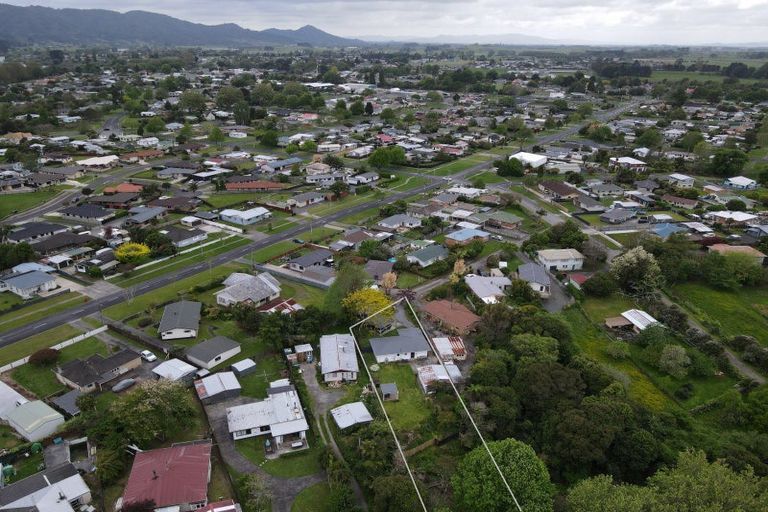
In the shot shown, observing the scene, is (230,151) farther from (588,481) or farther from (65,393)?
(588,481)

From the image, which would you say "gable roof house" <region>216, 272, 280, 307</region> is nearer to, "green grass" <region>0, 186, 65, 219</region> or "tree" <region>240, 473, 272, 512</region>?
"tree" <region>240, 473, 272, 512</region>

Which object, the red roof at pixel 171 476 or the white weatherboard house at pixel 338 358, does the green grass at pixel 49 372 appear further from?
the white weatherboard house at pixel 338 358

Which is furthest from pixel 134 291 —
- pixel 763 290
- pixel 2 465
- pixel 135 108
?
pixel 135 108

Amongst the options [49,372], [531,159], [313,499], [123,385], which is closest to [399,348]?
[313,499]

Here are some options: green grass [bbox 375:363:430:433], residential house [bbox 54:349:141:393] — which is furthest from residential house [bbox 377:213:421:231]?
residential house [bbox 54:349:141:393]

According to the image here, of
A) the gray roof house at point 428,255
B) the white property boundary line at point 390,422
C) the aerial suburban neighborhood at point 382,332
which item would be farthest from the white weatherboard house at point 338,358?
the gray roof house at point 428,255
